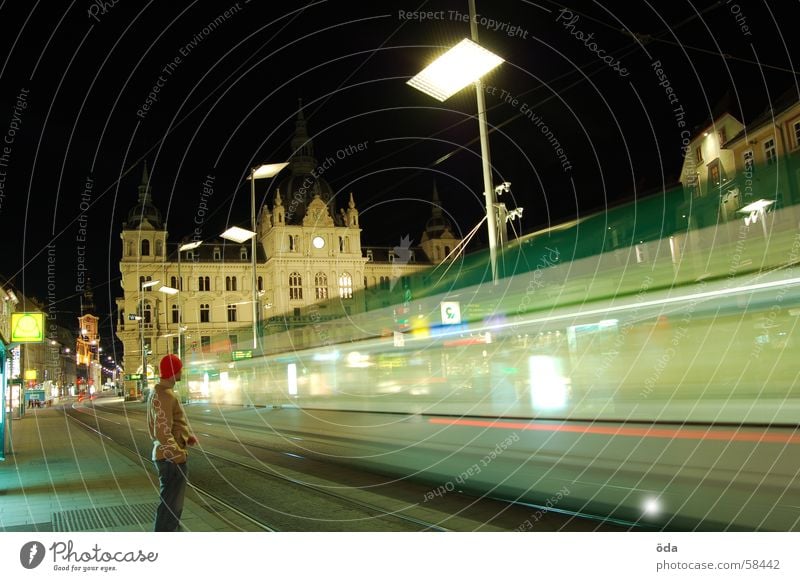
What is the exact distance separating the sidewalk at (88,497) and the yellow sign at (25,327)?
3.09m

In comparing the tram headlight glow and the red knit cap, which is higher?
the red knit cap

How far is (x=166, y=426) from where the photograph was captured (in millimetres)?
5645

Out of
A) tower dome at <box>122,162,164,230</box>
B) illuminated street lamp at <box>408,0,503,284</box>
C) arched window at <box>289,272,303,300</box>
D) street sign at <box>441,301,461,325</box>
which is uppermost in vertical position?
tower dome at <box>122,162,164,230</box>

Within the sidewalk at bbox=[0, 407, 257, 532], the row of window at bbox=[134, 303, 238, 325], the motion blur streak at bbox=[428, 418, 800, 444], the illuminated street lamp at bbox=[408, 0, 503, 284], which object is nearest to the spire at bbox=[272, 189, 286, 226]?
the row of window at bbox=[134, 303, 238, 325]

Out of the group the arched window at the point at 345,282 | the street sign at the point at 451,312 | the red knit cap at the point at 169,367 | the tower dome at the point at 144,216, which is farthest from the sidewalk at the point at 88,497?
the tower dome at the point at 144,216

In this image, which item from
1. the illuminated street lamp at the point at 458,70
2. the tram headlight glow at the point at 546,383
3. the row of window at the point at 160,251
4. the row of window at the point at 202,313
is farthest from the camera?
the row of window at the point at 202,313

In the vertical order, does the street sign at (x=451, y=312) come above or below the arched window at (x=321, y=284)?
below

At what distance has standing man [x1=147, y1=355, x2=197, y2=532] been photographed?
5.62 meters
